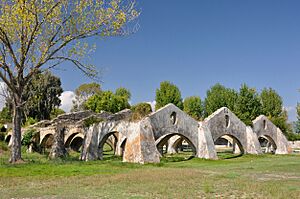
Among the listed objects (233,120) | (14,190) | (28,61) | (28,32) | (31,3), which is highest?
(31,3)

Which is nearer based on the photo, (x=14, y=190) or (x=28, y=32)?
(x=14, y=190)

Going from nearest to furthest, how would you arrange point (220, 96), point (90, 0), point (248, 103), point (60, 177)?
1. point (60, 177)
2. point (90, 0)
3. point (248, 103)
4. point (220, 96)

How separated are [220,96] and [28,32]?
45.1m

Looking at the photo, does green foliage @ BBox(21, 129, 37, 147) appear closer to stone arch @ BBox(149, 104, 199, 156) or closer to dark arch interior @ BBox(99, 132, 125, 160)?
dark arch interior @ BBox(99, 132, 125, 160)

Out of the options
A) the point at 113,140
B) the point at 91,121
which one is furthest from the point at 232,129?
the point at 113,140

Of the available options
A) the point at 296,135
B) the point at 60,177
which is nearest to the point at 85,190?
the point at 60,177

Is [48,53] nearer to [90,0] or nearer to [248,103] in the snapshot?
[90,0]

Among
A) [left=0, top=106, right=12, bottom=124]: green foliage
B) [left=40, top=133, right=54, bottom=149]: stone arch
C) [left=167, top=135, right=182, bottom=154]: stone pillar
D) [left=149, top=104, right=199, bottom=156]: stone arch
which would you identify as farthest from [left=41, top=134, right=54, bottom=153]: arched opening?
[left=0, top=106, right=12, bottom=124]: green foliage

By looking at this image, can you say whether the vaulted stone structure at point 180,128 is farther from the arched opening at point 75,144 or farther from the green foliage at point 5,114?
the green foliage at point 5,114

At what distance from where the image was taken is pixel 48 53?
2330 cm

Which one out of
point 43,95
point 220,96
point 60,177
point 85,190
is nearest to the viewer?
point 85,190

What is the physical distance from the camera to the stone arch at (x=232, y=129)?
103ft

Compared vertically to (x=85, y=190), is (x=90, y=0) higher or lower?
higher

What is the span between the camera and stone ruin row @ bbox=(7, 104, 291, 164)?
990 inches
